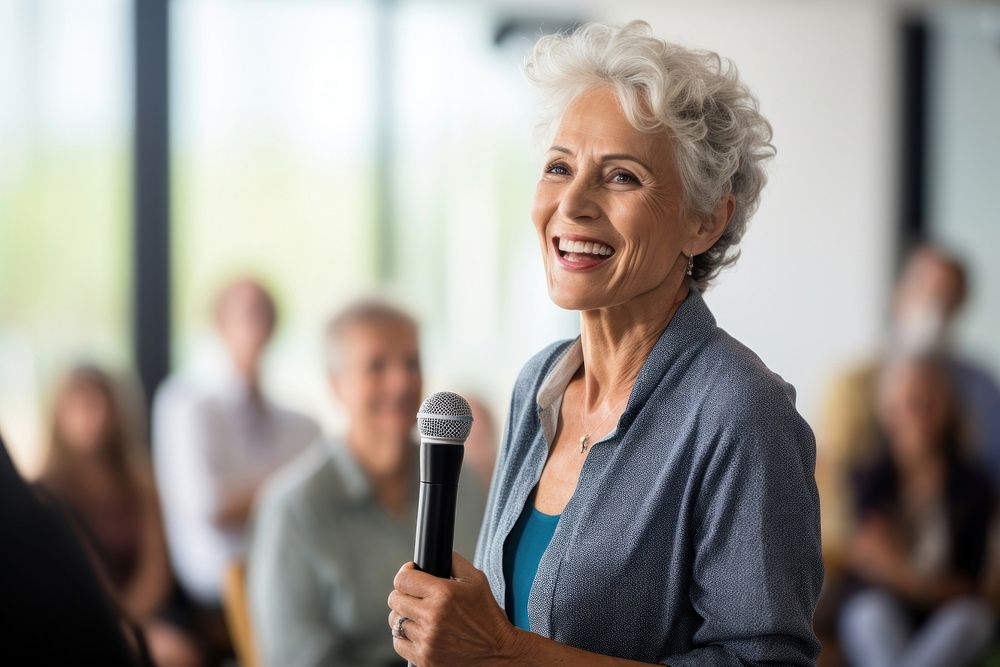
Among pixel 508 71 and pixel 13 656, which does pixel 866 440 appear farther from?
pixel 13 656

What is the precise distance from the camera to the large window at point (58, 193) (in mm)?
4984

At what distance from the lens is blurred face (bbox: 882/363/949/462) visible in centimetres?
417

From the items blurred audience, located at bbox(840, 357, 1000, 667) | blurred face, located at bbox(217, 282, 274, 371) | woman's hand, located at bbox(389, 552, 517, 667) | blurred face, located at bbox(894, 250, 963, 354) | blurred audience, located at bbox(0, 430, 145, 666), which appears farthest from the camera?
blurred face, located at bbox(894, 250, 963, 354)

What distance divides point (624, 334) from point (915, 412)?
10.2 ft

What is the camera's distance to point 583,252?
133 centimetres

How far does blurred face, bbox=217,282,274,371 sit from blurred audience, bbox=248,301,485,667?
1665 mm

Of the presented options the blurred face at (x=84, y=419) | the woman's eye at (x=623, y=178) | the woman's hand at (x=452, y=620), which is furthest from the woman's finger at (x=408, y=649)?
the blurred face at (x=84, y=419)

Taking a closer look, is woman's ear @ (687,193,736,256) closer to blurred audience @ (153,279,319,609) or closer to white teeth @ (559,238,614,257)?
white teeth @ (559,238,614,257)

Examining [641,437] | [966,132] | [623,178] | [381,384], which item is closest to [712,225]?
[623,178]

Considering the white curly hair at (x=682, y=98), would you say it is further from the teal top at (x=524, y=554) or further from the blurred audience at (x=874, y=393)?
the blurred audience at (x=874, y=393)

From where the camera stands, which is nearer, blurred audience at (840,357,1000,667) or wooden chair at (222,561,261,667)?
wooden chair at (222,561,261,667)

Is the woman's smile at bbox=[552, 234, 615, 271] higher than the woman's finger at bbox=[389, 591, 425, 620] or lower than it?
higher

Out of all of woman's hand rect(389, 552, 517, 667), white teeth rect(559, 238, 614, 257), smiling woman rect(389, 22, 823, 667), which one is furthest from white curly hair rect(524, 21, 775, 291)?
woman's hand rect(389, 552, 517, 667)

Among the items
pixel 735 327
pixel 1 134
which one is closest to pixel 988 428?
pixel 735 327
